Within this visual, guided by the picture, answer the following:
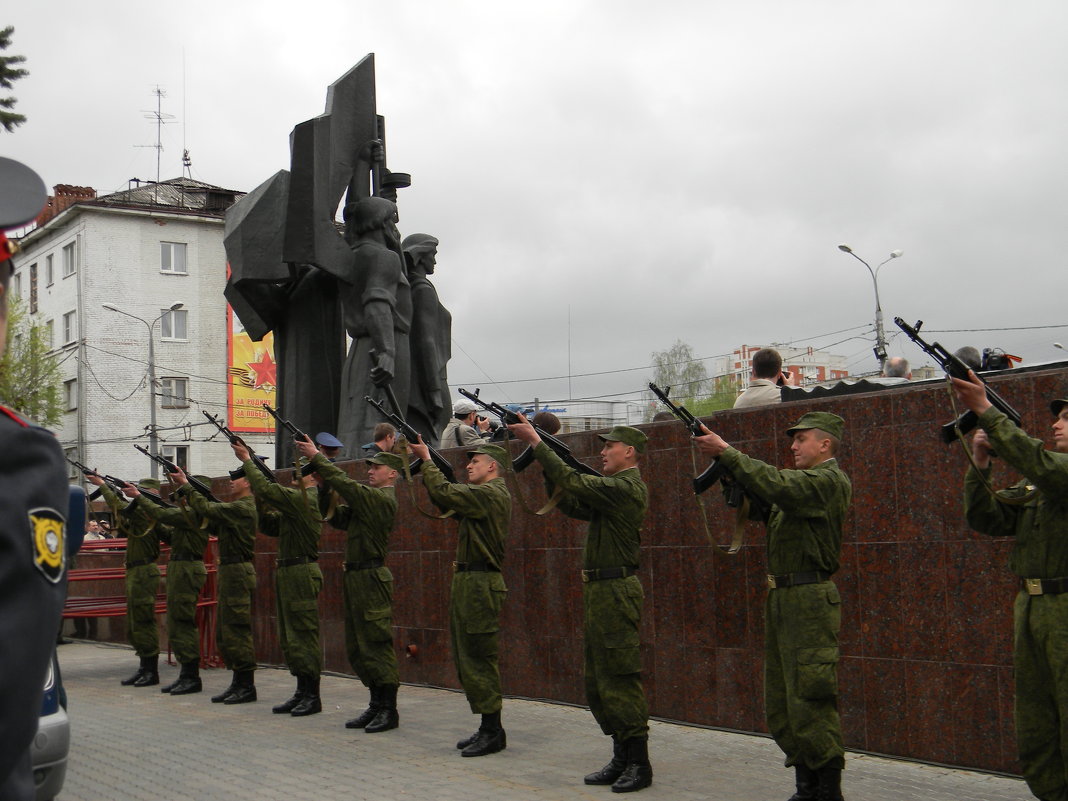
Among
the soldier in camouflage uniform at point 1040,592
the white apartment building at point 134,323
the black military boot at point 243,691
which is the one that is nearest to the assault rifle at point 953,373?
the soldier in camouflage uniform at point 1040,592

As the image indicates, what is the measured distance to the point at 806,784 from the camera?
18.4 feet


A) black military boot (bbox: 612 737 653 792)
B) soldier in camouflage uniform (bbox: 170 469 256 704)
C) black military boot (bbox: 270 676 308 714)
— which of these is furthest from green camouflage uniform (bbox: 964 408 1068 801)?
soldier in camouflage uniform (bbox: 170 469 256 704)

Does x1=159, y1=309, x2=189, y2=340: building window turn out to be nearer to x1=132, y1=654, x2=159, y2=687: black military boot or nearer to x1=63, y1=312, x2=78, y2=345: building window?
x1=63, y1=312, x2=78, y2=345: building window

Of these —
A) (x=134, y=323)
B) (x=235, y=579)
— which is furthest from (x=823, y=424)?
(x=134, y=323)

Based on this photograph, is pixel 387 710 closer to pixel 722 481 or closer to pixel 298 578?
pixel 298 578

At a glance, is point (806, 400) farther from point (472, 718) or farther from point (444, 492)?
point (472, 718)

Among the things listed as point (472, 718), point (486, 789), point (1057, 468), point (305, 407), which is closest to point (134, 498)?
point (305, 407)

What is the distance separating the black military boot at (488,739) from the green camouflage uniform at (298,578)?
2.18m

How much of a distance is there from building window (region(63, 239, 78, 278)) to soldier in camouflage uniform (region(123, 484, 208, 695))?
33467 millimetres

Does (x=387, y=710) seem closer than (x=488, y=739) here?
No

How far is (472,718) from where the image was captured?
8.73 metres

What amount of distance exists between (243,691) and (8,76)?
240 inches

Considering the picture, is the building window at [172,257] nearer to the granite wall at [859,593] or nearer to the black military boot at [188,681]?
the black military boot at [188,681]

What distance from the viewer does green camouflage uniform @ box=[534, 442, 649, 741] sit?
6477mm
